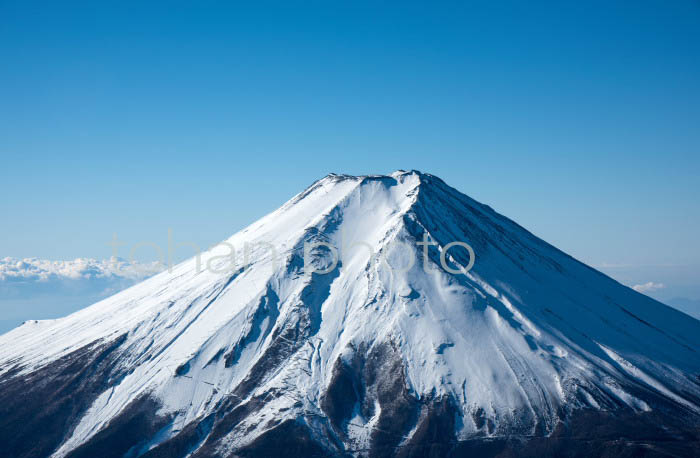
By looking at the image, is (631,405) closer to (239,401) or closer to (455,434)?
(455,434)

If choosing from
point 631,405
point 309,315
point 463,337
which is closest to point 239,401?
point 309,315

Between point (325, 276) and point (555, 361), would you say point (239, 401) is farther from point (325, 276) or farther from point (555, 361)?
point (555, 361)

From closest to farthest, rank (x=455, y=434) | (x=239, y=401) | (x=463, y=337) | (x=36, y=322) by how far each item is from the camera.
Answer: (x=455, y=434)
(x=239, y=401)
(x=463, y=337)
(x=36, y=322)

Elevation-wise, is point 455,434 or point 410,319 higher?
point 410,319

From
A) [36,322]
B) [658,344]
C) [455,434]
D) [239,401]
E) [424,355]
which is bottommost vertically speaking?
[36,322]

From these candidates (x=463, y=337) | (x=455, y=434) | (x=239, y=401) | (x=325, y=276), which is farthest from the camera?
(x=325, y=276)

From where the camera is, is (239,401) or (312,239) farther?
(312,239)

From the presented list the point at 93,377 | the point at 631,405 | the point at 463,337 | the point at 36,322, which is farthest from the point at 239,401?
the point at 36,322
